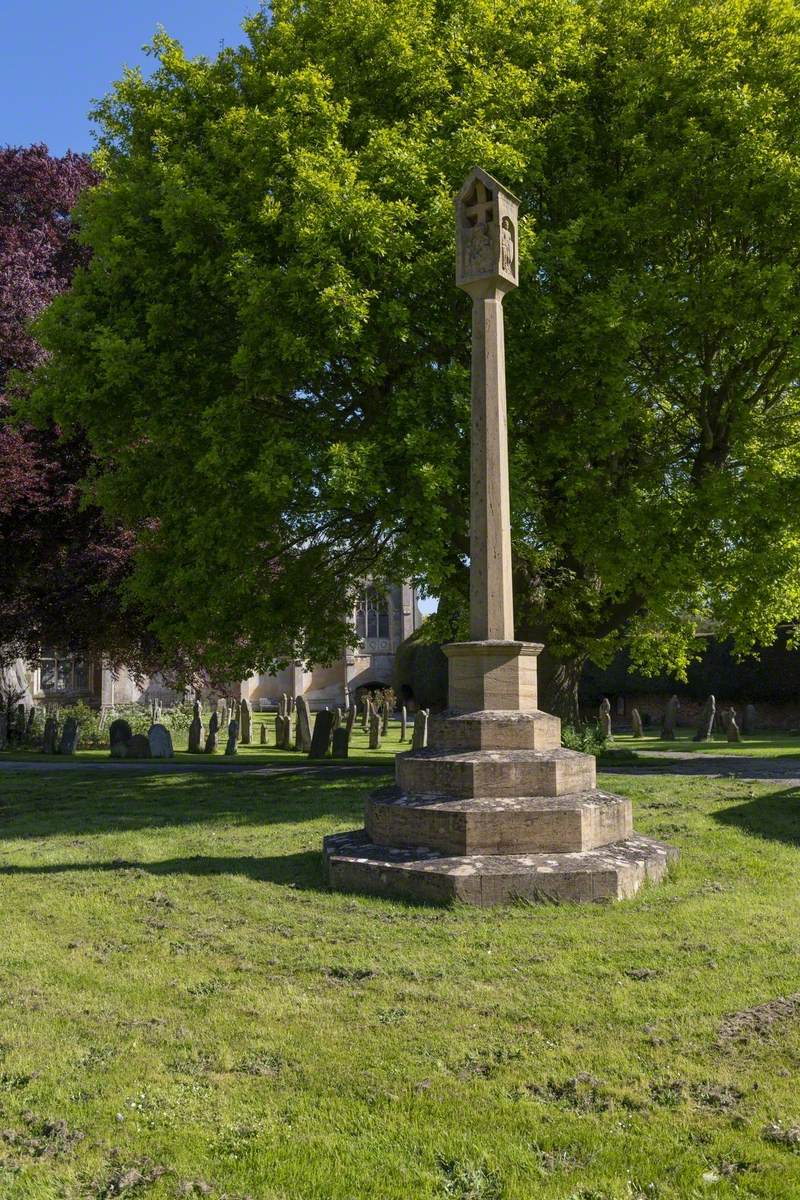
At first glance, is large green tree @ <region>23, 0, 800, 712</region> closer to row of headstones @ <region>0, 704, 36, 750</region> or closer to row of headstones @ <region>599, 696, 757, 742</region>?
row of headstones @ <region>599, 696, 757, 742</region>

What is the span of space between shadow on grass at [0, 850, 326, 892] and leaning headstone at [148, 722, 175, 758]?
532 inches

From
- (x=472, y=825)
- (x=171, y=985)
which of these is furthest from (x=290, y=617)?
(x=171, y=985)

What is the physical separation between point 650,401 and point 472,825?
11.4m

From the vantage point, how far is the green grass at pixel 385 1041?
3314mm

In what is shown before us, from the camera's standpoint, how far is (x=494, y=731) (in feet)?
26.6

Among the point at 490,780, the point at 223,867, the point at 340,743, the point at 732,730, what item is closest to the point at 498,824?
the point at 490,780

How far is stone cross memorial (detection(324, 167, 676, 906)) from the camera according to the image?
277 inches

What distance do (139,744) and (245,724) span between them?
22.4 ft

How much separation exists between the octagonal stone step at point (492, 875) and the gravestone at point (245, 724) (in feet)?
68.5

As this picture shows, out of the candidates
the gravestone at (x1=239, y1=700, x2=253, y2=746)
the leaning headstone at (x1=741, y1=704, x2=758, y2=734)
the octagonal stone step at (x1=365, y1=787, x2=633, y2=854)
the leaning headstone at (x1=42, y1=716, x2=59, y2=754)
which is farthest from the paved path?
the leaning headstone at (x1=42, y1=716, x2=59, y2=754)

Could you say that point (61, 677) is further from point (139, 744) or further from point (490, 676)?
point (490, 676)

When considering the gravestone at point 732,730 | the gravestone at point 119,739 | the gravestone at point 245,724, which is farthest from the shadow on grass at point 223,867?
the gravestone at point 245,724

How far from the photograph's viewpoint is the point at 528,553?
50.1 ft

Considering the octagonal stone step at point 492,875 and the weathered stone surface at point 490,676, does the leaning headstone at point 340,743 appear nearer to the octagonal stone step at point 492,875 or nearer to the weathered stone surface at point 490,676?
the weathered stone surface at point 490,676
